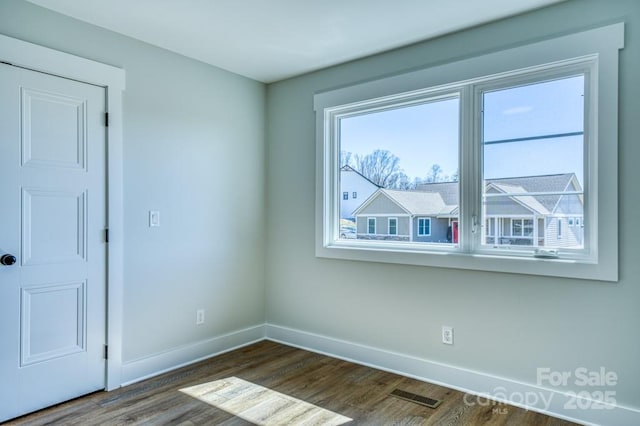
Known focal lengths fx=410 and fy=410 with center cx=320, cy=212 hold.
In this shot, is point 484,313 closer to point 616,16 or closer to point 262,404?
point 262,404

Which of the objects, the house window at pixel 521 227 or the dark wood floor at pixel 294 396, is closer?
the dark wood floor at pixel 294 396

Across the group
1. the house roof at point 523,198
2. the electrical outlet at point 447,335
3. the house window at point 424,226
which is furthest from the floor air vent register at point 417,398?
the house roof at point 523,198

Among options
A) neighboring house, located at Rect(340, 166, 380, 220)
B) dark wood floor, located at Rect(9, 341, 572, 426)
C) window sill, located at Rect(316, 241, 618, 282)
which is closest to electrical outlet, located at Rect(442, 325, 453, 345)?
dark wood floor, located at Rect(9, 341, 572, 426)

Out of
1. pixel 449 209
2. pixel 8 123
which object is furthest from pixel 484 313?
pixel 8 123

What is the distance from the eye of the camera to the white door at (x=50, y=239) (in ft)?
7.91

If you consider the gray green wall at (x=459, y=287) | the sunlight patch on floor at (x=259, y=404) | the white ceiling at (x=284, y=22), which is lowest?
the sunlight patch on floor at (x=259, y=404)

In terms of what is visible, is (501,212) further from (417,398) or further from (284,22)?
(284,22)

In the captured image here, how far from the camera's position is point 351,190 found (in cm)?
361

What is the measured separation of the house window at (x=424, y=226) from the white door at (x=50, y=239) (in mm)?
2287

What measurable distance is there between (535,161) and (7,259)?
3.27 meters

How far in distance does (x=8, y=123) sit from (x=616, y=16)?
11.6ft

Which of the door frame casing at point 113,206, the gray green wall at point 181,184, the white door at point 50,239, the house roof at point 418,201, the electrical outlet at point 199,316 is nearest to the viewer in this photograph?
the white door at point 50,239

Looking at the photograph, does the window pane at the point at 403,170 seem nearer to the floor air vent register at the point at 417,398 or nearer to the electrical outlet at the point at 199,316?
the floor air vent register at the point at 417,398

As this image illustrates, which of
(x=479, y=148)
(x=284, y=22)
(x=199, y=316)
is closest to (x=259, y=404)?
(x=199, y=316)
